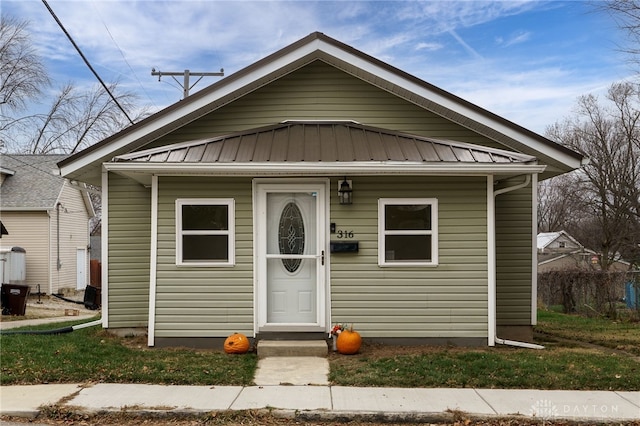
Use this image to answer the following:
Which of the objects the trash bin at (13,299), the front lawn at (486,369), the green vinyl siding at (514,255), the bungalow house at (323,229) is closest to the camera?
the front lawn at (486,369)

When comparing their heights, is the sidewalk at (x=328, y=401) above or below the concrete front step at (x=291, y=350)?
below

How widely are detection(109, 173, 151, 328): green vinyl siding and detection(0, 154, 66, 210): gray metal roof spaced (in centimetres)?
1338

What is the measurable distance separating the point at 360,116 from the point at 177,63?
45.9 feet

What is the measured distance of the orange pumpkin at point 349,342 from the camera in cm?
720

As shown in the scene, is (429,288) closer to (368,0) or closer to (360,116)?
(360,116)

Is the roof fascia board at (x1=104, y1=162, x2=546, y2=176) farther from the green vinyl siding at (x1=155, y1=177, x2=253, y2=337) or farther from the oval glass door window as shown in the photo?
the oval glass door window

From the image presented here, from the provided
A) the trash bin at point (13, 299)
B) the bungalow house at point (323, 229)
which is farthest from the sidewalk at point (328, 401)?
the trash bin at point (13, 299)

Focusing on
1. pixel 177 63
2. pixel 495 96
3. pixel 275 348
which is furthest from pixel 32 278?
pixel 495 96

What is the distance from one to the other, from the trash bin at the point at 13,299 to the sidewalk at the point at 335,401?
9685 millimetres

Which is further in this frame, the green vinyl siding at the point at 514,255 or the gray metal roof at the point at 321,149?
the green vinyl siding at the point at 514,255

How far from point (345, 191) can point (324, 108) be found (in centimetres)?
176

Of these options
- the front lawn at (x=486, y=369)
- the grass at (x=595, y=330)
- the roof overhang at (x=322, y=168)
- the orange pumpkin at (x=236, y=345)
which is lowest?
the grass at (x=595, y=330)

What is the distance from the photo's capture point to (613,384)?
6000 mm

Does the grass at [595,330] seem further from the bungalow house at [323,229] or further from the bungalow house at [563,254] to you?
the bungalow house at [563,254]
